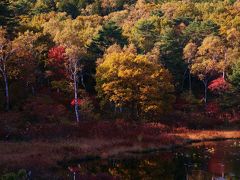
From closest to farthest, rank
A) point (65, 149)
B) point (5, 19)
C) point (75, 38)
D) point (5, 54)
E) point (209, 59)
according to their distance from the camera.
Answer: point (65, 149), point (5, 54), point (5, 19), point (75, 38), point (209, 59)

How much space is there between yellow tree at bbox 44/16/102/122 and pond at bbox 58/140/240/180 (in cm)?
1403

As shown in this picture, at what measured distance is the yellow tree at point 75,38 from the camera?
55.3 metres

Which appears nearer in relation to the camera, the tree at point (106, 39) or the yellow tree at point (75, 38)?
the yellow tree at point (75, 38)

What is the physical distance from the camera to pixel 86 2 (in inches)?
5822

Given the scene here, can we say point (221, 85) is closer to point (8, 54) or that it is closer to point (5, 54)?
point (8, 54)

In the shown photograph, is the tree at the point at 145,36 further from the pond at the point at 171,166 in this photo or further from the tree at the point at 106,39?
the pond at the point at 171,166

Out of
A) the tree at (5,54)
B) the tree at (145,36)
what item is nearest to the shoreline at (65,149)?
the tree at (5,54)

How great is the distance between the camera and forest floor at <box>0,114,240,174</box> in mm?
40750

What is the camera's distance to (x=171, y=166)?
41469 mm

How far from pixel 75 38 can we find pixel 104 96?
1042 centimetres

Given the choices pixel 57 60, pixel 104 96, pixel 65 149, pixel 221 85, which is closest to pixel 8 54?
pixel 57 60

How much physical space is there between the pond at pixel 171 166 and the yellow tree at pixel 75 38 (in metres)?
14.0

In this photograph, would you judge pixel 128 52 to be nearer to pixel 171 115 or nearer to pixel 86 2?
pixel 171 115

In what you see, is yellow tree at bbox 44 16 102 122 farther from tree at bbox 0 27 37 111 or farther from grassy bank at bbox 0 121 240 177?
tree at bbox 0 27 37 111
